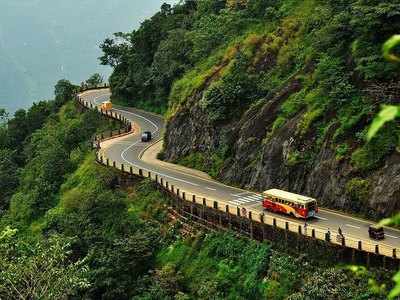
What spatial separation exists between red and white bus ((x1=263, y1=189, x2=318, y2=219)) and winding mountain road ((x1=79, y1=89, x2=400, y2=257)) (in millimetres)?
406

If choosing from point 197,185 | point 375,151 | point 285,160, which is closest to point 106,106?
point 197,185

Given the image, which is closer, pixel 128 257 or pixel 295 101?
pixel 128 257

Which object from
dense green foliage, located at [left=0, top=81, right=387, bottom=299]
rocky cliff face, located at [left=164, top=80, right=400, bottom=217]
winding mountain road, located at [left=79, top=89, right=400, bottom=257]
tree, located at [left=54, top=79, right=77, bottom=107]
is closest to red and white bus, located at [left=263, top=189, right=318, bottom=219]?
winding mountain road, located at [left=79, top=89, right=400, bottom=257]

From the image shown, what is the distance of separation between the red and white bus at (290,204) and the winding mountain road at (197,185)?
406 millimetres

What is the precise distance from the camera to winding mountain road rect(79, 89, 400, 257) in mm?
31781

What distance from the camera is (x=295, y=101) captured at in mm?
43500

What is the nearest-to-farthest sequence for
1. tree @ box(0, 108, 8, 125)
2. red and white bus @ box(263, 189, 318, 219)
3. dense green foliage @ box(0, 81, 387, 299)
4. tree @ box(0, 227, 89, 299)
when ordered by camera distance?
tree @ box(0, 227, 89, 299) → dense green foliage @ box(0, 81, 387, 299) → red and white bus @ box(263, 189, 318, 219) → tree @ box(0, 108, 8, 125)

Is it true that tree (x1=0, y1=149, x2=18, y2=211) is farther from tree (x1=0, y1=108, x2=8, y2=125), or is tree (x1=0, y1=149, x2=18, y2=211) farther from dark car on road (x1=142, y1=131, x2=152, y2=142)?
tree (x1=0, y1=108, x2=8, y2=125)

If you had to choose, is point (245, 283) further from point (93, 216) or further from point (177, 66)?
point (177, 66)

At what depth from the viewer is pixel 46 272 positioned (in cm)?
3061

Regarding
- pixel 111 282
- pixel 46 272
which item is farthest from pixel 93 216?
pixel 46 272

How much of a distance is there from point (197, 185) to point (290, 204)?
39.8 ft

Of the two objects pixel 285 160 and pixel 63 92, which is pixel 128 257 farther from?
pixel 63 92

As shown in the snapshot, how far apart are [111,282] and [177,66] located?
39.7 meters
